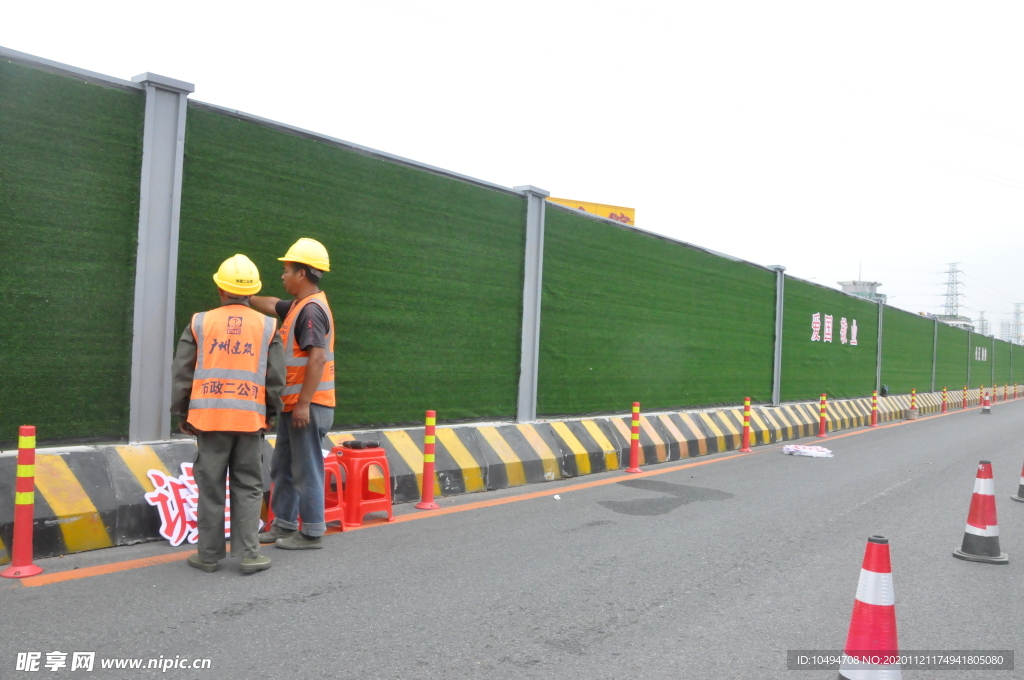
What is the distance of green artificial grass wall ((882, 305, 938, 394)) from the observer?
1017 inches

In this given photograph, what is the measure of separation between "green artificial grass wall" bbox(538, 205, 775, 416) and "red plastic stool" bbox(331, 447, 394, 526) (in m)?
4.41

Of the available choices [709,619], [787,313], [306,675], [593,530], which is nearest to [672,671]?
[709,619]

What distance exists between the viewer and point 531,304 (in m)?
10.4

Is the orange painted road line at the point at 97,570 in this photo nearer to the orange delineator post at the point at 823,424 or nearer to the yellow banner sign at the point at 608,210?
the orange delineator post at the point at 823,424

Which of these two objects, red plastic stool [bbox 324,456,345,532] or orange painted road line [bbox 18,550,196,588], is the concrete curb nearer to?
orange painted road line [bbox 18,550,196,588]

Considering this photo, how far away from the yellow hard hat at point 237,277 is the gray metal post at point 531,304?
5.39m

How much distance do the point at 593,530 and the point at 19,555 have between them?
414cm

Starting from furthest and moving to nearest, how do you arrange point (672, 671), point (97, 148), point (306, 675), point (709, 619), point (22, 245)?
point (97, 148)
point (22, 245)
point (709, 619)
point (672, 671)
point (306, 675)

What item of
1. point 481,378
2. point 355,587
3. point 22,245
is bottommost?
point 355,587

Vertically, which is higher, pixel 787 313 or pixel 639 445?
pixel 787 313

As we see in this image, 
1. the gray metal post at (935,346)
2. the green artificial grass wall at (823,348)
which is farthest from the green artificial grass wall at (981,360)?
the green artificial grass wall at (823,348)

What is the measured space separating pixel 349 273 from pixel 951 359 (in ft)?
115

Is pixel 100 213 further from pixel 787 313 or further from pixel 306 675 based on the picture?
pixel 787 313

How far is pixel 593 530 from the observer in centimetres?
659
